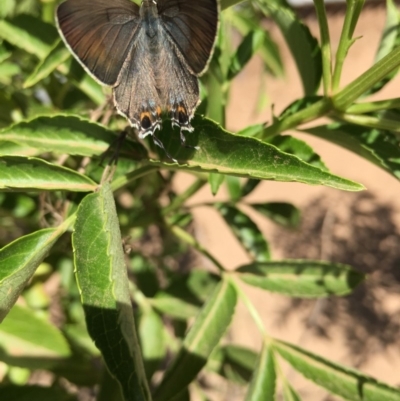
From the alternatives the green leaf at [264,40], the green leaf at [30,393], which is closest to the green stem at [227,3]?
the green leaf at [264,40]

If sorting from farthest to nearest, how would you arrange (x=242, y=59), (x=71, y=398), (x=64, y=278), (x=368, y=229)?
(x=368, y=229) < (x=64, y=278) < (x=71, y=398) < (x=242, y=59)

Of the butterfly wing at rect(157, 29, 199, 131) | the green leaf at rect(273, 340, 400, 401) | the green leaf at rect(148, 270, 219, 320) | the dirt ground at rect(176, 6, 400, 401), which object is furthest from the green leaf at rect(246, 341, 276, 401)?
the dirt ground at rect(176, 6, 400, 401)

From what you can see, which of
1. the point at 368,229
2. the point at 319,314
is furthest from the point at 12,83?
the point at 368,229

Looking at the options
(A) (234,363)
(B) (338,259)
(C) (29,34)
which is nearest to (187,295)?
(A) (234,363)

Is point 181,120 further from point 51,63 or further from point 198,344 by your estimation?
point 198,344

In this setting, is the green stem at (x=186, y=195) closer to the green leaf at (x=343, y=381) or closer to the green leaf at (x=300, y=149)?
the green leaf at (x=300, y=149)

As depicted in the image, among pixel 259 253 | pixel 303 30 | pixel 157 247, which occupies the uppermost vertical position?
pixel 303 30

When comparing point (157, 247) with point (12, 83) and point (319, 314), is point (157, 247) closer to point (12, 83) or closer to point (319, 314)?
point (319, 314)

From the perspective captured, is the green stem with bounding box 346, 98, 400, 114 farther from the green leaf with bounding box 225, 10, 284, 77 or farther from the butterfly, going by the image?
the green leaf with bounding box 225, 10, 284, 77
